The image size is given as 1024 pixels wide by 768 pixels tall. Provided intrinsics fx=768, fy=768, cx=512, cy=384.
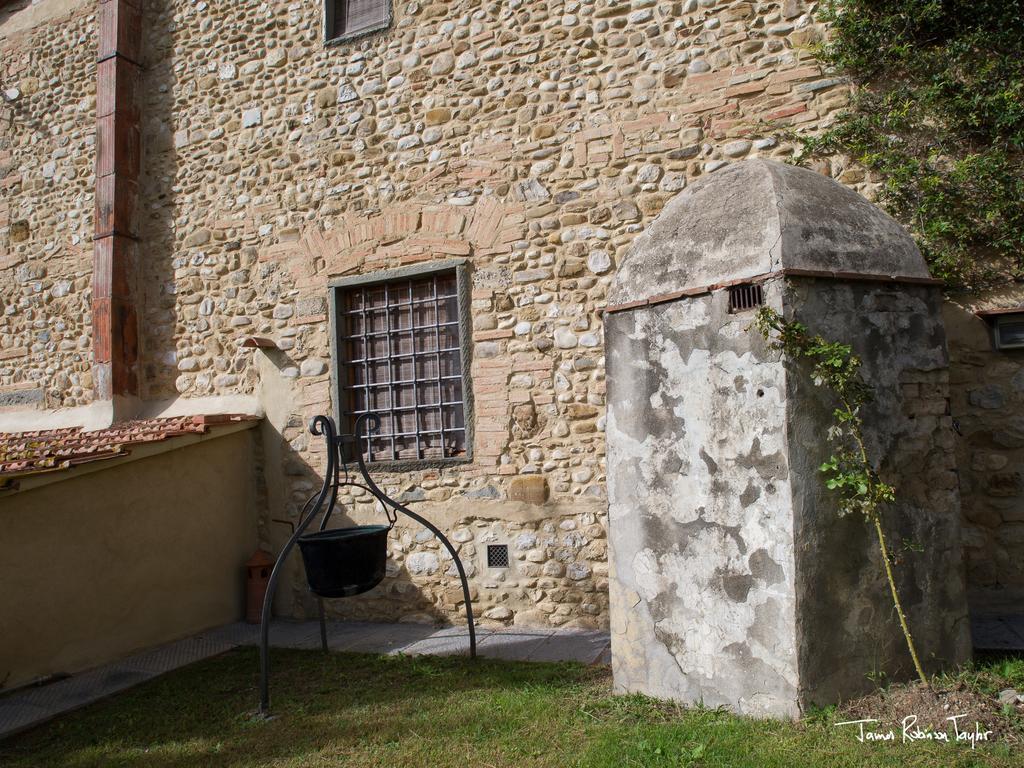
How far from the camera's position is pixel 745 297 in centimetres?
361

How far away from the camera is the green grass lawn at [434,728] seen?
314 cm

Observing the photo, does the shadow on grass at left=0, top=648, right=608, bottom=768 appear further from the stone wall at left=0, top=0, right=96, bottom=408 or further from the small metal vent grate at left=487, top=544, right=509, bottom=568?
the stone wall at left=0, top=0, right=96, bottom=408

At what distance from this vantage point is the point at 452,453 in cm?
616

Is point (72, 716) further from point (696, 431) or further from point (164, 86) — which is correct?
point (164, 86)

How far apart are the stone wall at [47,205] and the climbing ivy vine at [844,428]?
6.83 meters

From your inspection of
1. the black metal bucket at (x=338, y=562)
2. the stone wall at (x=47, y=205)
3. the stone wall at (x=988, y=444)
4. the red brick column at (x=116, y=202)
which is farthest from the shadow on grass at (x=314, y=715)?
the stone wall at (x=47, y=205)

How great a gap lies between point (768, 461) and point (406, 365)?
3.61 meters

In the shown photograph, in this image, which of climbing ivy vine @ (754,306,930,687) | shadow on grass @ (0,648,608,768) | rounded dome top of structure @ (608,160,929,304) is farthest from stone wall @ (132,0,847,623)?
climbing ivy vine @ (754,306,930,687)

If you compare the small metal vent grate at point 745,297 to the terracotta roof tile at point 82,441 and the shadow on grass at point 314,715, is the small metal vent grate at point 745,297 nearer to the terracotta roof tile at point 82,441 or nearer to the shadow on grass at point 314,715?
the shadow on grass at point 314,715

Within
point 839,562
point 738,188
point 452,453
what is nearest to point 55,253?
point 452,453

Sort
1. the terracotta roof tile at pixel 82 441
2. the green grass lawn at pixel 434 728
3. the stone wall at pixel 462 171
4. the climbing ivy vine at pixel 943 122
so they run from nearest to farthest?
the green grass lawn at pixel 434 728 < the climbing ivy vine at pixel 943 122 < the terracotta roof tile at pixel 82 441 < the stone wall at pixel 462 171

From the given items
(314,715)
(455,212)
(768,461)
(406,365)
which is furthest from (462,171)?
(314,715)

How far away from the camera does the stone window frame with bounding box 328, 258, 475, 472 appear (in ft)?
19.7

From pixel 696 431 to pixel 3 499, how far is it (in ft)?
14.2
